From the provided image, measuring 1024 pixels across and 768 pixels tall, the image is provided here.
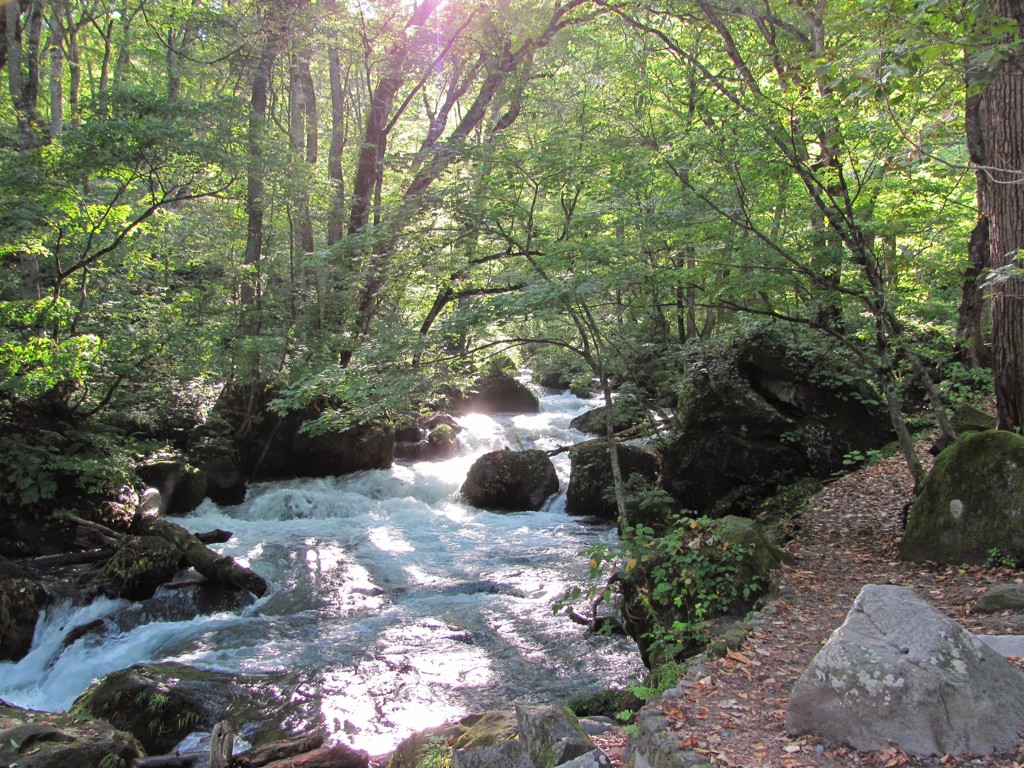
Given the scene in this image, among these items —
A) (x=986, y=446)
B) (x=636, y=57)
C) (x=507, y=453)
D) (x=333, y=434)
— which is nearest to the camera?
(x=986, y=446)

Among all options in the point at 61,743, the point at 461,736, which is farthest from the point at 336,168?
the point at 461,736

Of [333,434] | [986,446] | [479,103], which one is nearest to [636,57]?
[479,103]

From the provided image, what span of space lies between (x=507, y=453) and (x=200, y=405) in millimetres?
6267

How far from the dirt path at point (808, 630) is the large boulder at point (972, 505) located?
20 centimetres

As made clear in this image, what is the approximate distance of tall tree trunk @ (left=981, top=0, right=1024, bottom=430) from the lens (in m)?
5.43

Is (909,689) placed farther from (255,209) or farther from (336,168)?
(336,168)

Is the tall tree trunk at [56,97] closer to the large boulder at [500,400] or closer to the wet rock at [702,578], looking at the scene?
the wet rock at [702,578]

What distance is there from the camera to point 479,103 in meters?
12.3

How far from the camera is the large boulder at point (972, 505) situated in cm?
530

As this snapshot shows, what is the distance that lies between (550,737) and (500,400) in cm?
1824

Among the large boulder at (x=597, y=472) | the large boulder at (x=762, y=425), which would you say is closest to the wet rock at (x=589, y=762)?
the large boulder at (x=762, y=425)

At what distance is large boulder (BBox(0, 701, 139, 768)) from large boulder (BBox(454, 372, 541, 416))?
1675 cm

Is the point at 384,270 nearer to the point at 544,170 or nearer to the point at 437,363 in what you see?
Result: the point at 437,363

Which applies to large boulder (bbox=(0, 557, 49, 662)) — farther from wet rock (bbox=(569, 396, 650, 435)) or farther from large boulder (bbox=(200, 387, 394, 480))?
wet rock (bbox=(569, 396, 650, 435))
